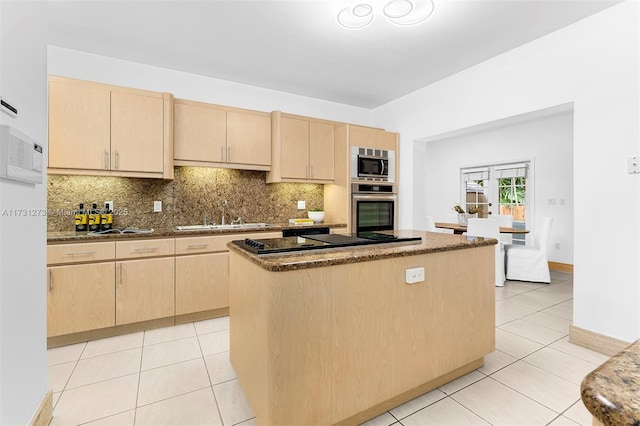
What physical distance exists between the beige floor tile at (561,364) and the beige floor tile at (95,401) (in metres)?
2.71

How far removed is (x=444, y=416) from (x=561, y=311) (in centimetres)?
248

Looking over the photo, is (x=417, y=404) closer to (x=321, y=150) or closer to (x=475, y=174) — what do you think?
(x=321, y=150)

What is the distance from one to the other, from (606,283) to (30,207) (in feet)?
12.4

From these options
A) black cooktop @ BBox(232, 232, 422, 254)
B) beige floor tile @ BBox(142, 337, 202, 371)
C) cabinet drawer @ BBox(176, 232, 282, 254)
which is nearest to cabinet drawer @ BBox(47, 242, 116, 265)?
cabinet drawer @ BBox(176, 232, 282, 254)

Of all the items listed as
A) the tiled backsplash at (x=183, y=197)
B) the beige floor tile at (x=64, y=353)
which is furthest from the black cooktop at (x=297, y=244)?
the tiled backsplash at (x=183, y=197)

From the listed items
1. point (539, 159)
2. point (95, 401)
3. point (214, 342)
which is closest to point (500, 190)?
point (539, 159)

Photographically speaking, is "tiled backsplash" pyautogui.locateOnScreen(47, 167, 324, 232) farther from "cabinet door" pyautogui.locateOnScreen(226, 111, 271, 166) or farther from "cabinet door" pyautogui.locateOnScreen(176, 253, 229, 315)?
"cabinet door" pyautogui.locateOnScreen(176, 253, 229, 315)

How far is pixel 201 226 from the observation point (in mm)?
3504

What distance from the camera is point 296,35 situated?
2.72 metres

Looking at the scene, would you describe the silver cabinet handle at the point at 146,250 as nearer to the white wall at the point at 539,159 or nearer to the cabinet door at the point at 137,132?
the cabinet door at the point at 137,132

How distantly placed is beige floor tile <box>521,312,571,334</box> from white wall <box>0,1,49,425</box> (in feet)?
12.4

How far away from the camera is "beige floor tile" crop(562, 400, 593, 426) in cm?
158

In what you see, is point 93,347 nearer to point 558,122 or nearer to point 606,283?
point 606,283

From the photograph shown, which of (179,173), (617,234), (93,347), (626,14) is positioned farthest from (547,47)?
(93,347)
